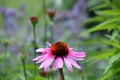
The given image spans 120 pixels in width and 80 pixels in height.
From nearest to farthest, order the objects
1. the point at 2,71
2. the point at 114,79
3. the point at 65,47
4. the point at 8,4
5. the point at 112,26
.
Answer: the point at 65,47 → the point at 114,79 → the point at 112,26 → the point at 2,71 → the point at 8,4

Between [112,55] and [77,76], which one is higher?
[112,55]

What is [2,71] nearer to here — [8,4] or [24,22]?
[24,22]

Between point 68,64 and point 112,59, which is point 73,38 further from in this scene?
point 68,64

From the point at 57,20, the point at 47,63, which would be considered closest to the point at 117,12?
the point at 47,63

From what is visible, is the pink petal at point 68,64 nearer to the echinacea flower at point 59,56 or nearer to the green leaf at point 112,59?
the echinacea flower at point 59,56

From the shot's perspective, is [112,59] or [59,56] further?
[112,59]

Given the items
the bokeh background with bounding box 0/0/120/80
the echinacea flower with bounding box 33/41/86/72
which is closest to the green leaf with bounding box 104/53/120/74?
the bokeh background with bounding box 0/0/120/80

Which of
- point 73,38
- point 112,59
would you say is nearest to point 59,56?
point 112,59

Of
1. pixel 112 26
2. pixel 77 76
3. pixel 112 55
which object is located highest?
pixel 112 26

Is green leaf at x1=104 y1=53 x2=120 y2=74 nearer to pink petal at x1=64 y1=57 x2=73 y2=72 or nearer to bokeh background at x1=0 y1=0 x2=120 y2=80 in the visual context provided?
bokeh background at x1=0 y1=0 x2=120 y2=80

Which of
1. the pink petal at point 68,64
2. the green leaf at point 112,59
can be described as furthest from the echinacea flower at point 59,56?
the green leaf at point 112,59
